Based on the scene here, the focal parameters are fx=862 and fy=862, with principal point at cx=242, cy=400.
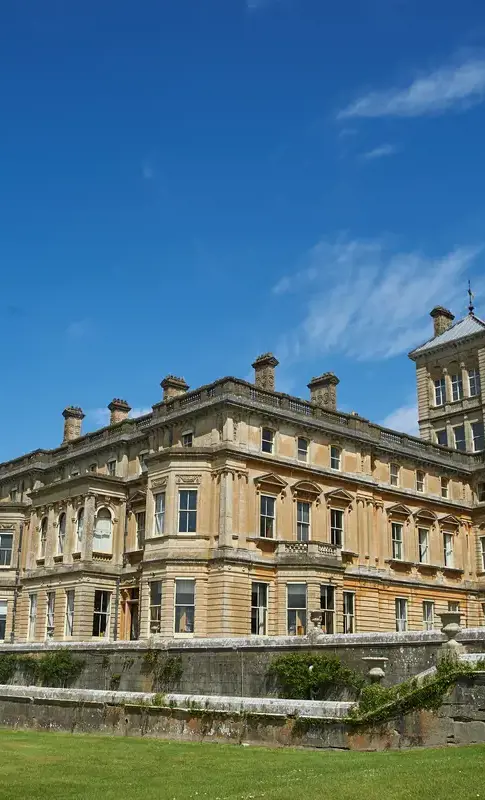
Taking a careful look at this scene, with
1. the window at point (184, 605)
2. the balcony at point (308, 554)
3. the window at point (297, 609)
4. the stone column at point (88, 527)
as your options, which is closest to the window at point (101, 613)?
the stone column at point (88, 527)

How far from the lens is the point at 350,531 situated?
40875 mm

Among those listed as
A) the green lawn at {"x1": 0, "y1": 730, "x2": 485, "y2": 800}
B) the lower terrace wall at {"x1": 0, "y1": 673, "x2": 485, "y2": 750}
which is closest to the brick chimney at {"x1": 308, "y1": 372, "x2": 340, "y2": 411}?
the lower terrace wall at {"x1": 0, "y1": 673, "x2": 485, "y2": 750}

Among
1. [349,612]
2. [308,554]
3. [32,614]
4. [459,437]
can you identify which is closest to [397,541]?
[349,612]

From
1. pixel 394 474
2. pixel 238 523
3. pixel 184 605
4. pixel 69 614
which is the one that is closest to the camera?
pixel 184 605

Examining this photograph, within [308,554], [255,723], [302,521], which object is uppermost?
[302,521]

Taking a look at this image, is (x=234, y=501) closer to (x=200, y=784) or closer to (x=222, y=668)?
(x=222, y=668)

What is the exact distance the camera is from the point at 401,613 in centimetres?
4275

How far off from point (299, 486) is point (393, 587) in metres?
7.83

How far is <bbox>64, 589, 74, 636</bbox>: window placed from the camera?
130ft

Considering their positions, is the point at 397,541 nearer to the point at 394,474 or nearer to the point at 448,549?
the point at 394,474

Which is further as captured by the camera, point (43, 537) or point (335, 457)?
point (43, 537)

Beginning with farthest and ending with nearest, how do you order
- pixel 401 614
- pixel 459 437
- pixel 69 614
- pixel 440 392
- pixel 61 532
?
pixel 440 392 → pixel 459 437 → pixel 401 614 → pixel 61 532 → pixel 69 614

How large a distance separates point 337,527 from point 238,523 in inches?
252

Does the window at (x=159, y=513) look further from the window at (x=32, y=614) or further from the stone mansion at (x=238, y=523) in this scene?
the window at (x=32, y=614)
